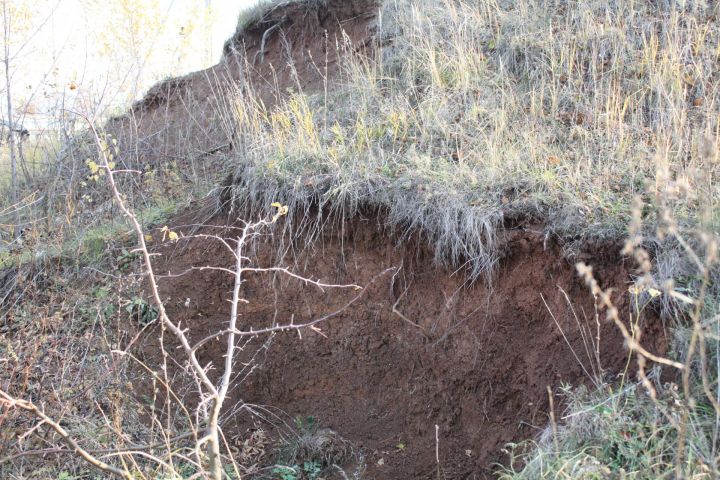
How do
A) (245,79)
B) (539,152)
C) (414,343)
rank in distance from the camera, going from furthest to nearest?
1. (245,79)
2. (539,152)
3. (414,343)

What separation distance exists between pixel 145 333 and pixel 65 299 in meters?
0.85

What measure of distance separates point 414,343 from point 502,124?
1.99 m

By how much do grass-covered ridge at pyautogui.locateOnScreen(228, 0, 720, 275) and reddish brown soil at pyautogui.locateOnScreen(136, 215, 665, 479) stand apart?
0.91 feet

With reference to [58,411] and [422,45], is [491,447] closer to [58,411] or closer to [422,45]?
[58,411]

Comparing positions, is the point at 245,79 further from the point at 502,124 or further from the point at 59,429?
the point at 59,429

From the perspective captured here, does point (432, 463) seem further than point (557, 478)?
Yes

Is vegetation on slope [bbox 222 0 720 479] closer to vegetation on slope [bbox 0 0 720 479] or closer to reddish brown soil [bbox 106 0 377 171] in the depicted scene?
vegetation on slope [bbox 0 0 720 479]

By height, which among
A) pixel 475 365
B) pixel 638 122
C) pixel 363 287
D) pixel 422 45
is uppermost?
pixel 422 45

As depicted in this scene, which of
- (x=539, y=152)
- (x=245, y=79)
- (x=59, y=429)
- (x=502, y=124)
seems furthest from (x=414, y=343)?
(x=245, y=79)

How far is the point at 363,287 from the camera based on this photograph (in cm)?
534

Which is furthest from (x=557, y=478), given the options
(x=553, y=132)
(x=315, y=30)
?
(x=315, y=30)

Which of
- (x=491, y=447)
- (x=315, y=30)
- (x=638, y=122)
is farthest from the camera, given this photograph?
(x=315, y=30)

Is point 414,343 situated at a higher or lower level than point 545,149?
lower

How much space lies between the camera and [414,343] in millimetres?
5125
